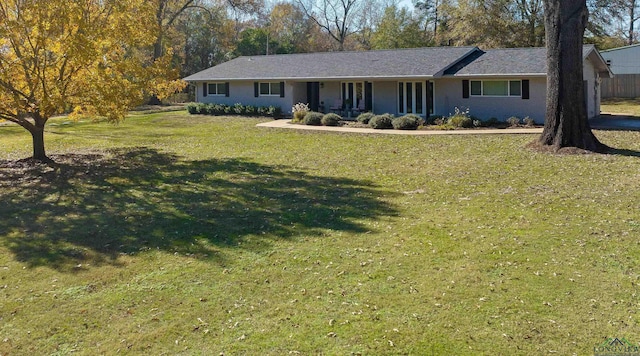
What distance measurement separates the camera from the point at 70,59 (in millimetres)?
15305

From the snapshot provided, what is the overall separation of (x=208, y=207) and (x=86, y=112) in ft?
25.8

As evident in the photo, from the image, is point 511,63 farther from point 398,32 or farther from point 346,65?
point 398,32

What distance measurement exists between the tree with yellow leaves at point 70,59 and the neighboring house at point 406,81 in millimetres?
13863

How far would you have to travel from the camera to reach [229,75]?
3422cm

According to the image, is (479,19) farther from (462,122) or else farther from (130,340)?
(130,340)

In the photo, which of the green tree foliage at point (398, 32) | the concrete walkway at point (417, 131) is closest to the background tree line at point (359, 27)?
the green tree foliage at point (398, 32)

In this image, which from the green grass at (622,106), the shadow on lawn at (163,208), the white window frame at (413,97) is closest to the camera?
the shadow on lawn at (163,208)

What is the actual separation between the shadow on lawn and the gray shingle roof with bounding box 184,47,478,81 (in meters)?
13.7

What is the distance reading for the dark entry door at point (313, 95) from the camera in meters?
31.9

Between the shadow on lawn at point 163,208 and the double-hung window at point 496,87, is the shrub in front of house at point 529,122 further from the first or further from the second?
the shadow on lawn at point 163,208

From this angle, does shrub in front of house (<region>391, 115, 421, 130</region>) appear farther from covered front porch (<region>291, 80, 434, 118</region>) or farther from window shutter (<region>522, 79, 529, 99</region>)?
window shutter (<region>522, 79, 529, 99</region>)

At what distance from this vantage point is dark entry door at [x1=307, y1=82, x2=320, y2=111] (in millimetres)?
31875

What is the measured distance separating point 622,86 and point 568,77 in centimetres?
2758

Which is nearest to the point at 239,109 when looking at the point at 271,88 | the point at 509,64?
the point at 271,88
